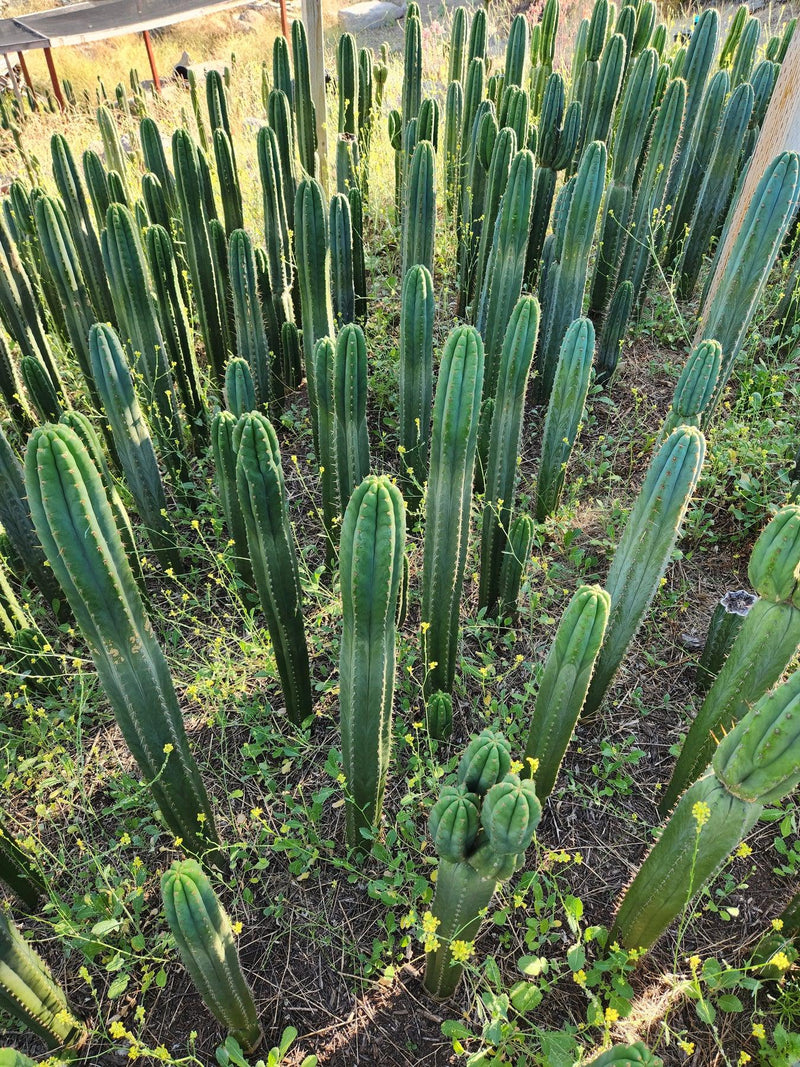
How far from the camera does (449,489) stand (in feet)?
7.75

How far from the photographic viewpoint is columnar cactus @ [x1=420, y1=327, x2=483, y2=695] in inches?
89.7

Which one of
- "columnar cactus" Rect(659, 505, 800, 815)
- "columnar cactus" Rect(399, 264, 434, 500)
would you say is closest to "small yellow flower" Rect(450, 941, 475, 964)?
"columnar cactus" Rect(659, 505, 800, 815)

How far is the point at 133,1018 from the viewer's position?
2111mm

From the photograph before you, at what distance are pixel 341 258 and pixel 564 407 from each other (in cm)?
150

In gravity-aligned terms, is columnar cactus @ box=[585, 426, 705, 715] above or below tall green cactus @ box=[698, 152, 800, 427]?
below

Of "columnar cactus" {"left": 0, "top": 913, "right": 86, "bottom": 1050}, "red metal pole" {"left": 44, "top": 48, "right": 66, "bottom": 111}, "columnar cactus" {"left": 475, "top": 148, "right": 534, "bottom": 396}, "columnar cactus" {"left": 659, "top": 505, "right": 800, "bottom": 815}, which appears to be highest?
"red metal pole" {"left": 44, "top": 48, "right": 66, "bottom": 111}

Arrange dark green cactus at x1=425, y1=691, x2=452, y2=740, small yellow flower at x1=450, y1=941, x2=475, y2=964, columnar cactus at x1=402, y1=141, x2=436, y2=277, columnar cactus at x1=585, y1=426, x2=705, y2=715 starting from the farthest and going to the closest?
columnar cactus at x1=402, y1=141, x2=436, y2=277, dark green cactus at x1=425, y1=691, x2=452, y2=740, columnar cactus at x1=585, y1=426, x2=705, y2=715, small yellow flower at x1=450, y1=941, x2=475, y2=964

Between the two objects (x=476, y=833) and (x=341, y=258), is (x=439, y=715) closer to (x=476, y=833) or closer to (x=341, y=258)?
(x=476, y=833)

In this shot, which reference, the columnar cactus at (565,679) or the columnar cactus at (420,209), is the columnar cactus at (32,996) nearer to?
the columnar cactus at (565,679)

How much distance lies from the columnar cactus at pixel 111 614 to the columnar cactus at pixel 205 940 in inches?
18.5

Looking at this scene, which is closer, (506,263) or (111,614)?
(111,614)

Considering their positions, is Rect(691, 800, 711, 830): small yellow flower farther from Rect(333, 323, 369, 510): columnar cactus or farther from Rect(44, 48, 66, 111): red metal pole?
Rect(44, 48, 66, 111): red metal pole

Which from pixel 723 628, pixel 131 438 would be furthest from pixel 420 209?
pixel 723 628

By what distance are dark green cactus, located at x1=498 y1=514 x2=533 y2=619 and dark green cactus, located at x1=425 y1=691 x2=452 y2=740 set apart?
1.94ft
